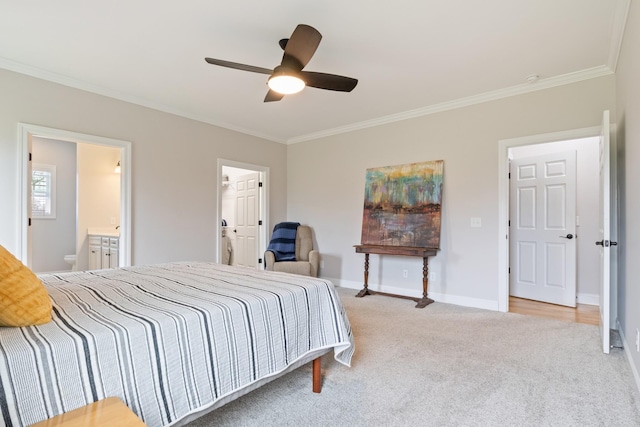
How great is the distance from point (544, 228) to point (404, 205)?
1836 millimetres

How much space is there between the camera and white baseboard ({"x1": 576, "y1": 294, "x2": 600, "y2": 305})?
160 inches

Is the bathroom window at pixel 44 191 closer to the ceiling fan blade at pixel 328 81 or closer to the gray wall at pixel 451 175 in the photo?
the gray wall at pixel 451 175

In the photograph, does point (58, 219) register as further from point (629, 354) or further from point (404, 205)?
point (629, 354)

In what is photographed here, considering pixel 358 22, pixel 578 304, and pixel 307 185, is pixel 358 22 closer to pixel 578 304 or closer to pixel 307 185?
pixel 307 185

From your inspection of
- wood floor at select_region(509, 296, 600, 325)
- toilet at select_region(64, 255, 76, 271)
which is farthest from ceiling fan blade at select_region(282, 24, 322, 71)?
toilet at select_region(64, 255, 76, 271)

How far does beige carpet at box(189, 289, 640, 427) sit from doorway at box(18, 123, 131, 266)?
266 cm

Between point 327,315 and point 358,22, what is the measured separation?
6.76 feet

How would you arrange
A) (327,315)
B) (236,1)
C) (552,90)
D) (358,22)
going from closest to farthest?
(327,315) → (236,1) → (358,22) → (552,90)

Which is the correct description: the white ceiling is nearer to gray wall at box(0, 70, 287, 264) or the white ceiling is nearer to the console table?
gray wall at box(0, 70, 287, 264)

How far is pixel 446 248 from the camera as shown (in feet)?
13.4

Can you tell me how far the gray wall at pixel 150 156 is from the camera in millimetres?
3016

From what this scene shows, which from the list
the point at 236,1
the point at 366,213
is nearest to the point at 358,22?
the point at 236,1

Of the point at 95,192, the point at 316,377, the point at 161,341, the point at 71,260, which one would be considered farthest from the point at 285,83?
the point at 71,260

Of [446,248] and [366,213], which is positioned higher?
[366,213]
